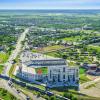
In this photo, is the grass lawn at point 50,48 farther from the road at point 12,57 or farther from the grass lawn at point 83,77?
the grass lawn at point 83,77

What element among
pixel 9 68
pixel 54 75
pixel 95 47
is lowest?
pixel 95 47

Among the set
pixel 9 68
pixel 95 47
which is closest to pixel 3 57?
pixel 9 68

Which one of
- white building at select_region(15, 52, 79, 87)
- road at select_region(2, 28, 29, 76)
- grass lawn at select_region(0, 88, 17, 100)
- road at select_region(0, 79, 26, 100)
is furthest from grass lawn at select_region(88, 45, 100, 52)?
grass lawn at select_region(0, 88, 17, 100)

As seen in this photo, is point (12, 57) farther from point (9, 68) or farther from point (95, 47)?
point (95, 47)

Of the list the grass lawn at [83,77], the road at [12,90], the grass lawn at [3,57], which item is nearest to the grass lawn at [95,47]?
→ the grass lawn at [3,57]

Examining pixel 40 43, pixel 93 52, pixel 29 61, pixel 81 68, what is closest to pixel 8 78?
pixel 29 61

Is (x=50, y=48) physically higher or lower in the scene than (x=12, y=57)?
lower

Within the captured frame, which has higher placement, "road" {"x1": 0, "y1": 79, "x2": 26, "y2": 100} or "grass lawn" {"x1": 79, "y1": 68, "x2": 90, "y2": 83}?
"road" {"x1": 0, "y1": 79, "x2": 26, "y2": 100}

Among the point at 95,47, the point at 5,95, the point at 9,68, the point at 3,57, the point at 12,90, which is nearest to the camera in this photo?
the point at 5,95

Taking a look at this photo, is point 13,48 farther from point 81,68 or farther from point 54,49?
point 81,68

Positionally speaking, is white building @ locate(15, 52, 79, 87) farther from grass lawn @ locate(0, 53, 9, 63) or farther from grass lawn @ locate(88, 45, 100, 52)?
grass lawn @ locate(88, 45, 100, 52)

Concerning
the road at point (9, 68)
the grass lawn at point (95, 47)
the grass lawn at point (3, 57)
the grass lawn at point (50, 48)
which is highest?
the road at point (9, 68)
